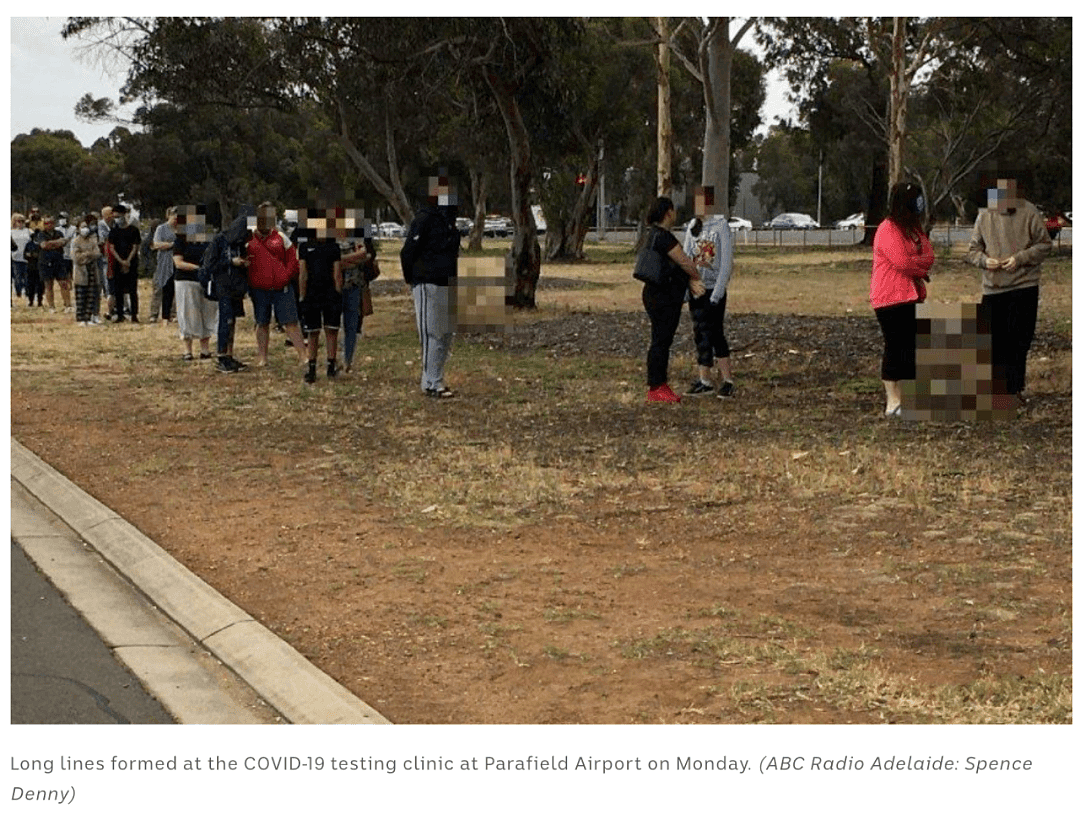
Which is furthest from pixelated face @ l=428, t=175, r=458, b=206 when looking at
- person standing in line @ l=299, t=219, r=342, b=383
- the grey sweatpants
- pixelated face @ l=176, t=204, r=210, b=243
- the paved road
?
the paved road

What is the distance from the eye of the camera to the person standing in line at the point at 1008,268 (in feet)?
41.9

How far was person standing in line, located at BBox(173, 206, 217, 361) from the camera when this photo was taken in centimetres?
1911

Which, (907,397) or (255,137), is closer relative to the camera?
(907,397)

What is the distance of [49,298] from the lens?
30.8 metres

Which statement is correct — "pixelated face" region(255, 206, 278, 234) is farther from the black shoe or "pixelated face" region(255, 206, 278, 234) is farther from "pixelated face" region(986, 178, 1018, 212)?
"pixelated face" region(986, 178, 1018, 212)

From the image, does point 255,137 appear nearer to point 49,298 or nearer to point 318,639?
point 49,298

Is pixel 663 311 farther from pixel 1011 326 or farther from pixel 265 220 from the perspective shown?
pixel 265 220

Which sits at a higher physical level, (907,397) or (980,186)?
(980,186)

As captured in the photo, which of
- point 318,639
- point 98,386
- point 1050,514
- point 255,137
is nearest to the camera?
point 318,639

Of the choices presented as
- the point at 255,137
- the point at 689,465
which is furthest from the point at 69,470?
the point at 255,137

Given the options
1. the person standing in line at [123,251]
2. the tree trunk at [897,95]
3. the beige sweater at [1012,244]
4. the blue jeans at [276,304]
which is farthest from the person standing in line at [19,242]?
the beige sweater at [1012,244]

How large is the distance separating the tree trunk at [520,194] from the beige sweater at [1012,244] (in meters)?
13.0

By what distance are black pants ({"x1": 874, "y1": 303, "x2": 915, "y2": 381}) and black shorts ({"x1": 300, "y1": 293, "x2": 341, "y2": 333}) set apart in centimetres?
576

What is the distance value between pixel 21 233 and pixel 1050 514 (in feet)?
88.3
